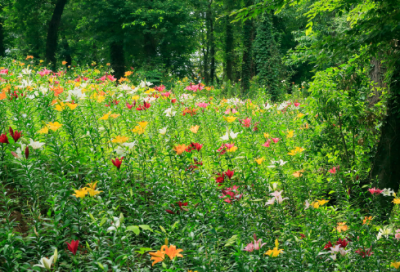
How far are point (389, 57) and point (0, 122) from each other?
162 inches

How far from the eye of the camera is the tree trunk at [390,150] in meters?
3.36

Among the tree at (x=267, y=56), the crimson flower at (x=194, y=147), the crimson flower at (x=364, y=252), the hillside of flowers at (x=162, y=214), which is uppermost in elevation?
the tree at (x=267, y=56)

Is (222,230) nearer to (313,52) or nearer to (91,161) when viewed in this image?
(91,161)

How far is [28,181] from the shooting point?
2498mm

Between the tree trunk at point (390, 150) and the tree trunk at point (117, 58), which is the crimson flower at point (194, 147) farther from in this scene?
the tree trunk at point (117, 58)

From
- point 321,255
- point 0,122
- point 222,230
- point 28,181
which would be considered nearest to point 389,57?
point 321,255

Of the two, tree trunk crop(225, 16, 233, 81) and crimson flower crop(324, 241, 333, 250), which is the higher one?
tree trunk crop(225, 16, 233, 81)

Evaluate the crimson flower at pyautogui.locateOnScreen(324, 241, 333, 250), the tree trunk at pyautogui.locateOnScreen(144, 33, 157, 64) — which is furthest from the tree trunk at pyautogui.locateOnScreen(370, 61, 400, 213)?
the tree trunk at pyautogui.locateOnScreen(144, 33, 157, 64)

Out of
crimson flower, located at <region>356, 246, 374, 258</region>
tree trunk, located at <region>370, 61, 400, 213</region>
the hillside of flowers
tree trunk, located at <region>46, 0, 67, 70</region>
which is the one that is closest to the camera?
the hillside of flowers

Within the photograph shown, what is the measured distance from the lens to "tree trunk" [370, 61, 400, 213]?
3.36 metres

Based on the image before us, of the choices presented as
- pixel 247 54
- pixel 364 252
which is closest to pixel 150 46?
pixel 247 54

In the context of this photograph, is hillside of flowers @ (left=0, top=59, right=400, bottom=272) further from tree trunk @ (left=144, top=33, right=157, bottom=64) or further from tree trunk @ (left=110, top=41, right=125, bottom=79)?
tree trunk @ (left=144, top=33, right=157, bottom=64)

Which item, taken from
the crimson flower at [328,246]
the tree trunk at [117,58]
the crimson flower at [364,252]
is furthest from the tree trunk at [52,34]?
the crimson flower at [364,252]

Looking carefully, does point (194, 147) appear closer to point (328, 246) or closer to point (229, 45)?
point (328, 246)
